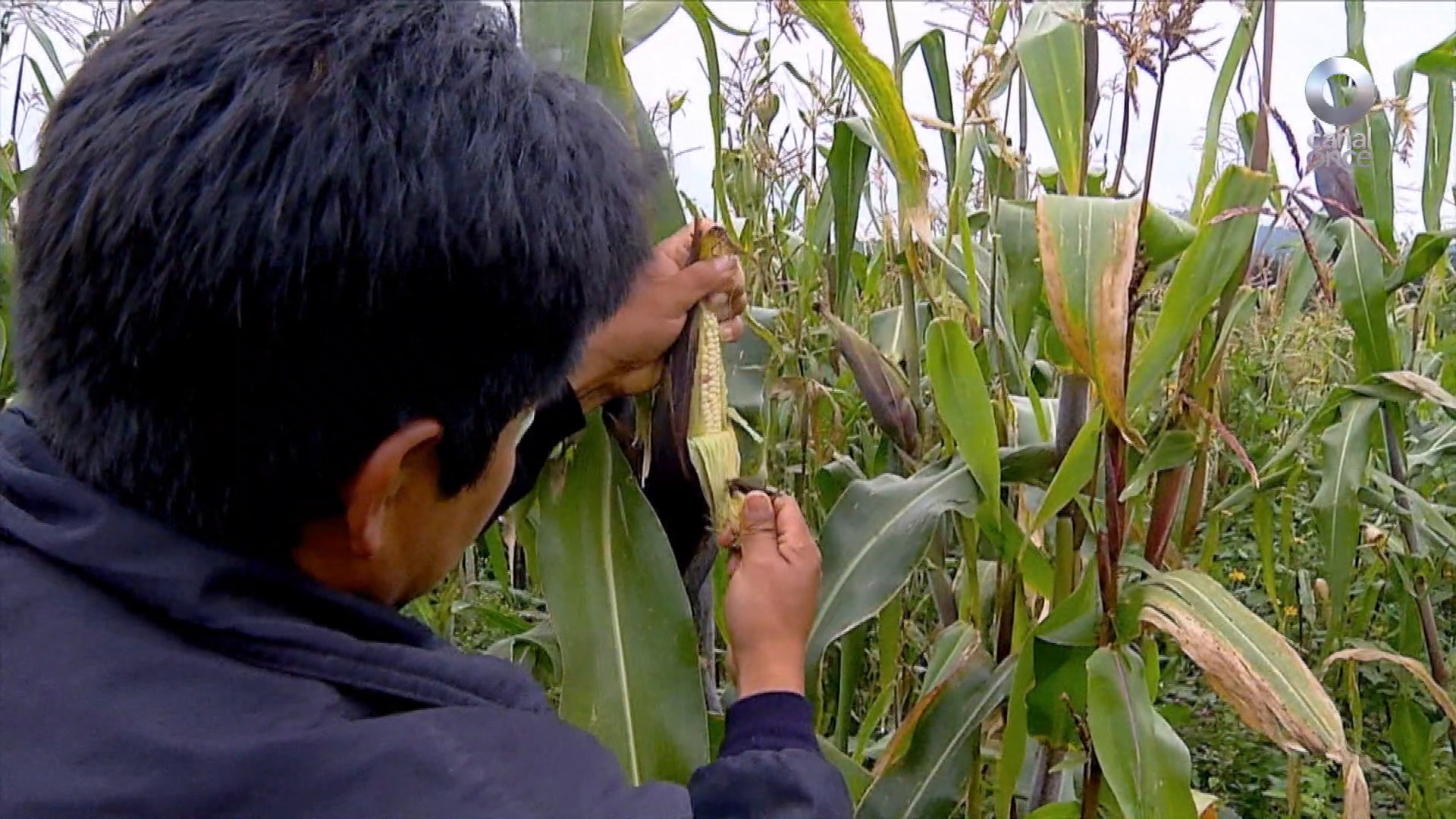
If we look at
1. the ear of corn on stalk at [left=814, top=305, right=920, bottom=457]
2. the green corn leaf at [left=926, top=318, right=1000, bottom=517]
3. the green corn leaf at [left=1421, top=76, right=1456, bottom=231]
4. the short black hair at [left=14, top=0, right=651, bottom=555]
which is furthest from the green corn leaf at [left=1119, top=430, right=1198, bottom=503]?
the green corn leaf at [left=1421, top=76, right=1456, bottom=231]

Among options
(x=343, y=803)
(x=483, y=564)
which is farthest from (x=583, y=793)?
(x=483, y=564)

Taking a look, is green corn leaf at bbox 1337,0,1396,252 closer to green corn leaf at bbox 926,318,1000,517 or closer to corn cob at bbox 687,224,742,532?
green corn leaf at bbox 926,318,1000,517

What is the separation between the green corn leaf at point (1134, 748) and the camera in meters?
0.86

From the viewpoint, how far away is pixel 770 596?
2.85ft

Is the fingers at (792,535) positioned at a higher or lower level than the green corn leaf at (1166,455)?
lower

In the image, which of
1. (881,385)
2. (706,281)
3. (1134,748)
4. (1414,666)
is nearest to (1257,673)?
(1134,748)

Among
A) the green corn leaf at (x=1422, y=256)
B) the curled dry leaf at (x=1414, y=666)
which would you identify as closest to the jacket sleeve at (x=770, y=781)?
the curled dry leaf at (x=1414, y=666)

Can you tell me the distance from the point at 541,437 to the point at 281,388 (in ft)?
1.08

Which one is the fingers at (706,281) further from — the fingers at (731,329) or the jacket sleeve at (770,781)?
the jacket sleeve at (770,781)

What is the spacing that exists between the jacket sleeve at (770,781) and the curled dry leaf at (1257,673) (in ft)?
0.90

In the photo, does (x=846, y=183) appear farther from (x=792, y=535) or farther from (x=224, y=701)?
(x=224, y=701)

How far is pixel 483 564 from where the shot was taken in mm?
2109

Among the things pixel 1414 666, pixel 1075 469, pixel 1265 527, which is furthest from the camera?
pixel 1265 527

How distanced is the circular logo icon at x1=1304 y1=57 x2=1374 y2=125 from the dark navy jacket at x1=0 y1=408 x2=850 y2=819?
2.43 feet
